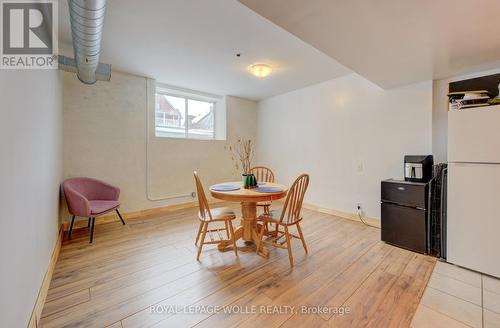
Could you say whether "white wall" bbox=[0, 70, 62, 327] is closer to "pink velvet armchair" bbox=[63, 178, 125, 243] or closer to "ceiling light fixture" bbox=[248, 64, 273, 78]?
"pink velvet armchair" bbox=[63, 178, 125, 243]

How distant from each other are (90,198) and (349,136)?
13.5ft

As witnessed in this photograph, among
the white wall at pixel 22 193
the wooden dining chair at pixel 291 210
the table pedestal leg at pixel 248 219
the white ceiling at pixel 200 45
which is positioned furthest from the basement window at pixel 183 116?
the wooden dining chair at pixel 291 210

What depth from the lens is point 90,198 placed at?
2.94 metres

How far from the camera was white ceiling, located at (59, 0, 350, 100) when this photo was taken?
73.2 inches

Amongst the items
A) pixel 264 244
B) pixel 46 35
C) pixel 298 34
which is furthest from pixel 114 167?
pixel 298 34

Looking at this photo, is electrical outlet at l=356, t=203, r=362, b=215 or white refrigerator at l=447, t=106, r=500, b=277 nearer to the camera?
white refrigerator at l=447, t=106, r=500, b=277

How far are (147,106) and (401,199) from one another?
13.4 ft

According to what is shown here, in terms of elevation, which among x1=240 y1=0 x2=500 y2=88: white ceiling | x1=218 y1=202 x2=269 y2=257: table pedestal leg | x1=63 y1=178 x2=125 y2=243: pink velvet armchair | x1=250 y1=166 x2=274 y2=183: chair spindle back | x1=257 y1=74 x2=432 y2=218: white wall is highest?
x1=240 y1=0 x2=500 y2=88: white ceiling

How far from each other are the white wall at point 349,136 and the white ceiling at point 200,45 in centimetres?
45

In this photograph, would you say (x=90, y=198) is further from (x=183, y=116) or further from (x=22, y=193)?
(x=183, y=116)

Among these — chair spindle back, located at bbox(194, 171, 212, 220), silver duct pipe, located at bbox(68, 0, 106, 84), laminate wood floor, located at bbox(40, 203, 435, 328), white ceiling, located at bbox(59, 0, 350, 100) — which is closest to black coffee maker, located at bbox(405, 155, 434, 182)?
laminate wood floor, located at bbox(40, 203, 435, 328)

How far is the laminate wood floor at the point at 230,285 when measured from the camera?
4.47 ft

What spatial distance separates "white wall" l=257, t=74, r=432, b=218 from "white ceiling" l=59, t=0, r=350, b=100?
453 millimetres

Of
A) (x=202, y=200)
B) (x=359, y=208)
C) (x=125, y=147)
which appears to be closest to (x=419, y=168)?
(x=359, y=208)
